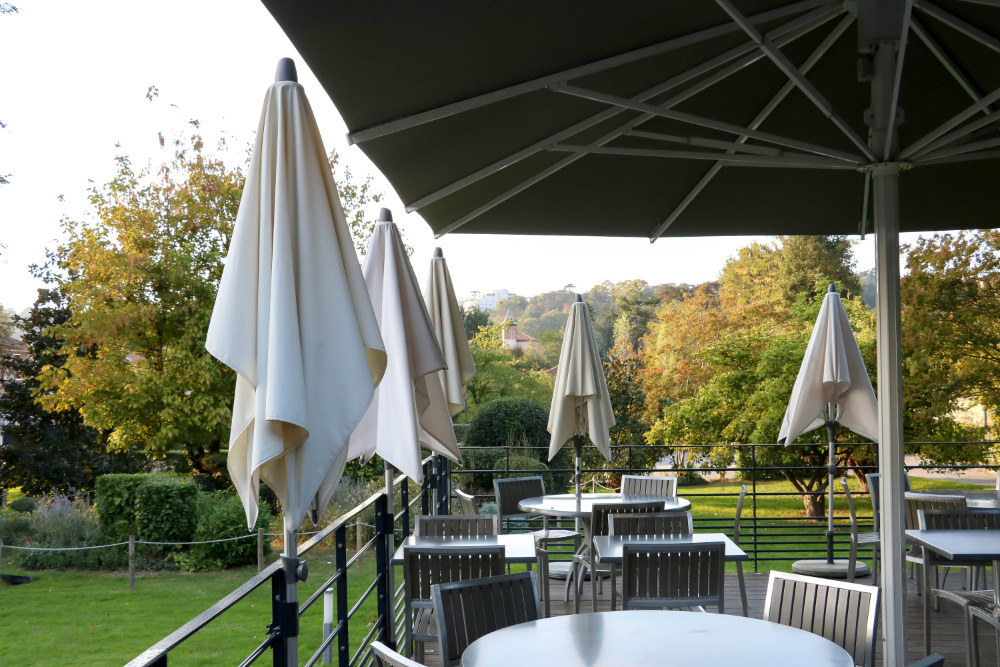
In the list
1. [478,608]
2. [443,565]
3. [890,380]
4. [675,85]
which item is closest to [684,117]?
[675,85]

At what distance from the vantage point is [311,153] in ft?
7.64

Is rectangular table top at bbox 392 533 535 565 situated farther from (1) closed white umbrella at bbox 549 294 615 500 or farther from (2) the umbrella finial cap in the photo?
(2) the umbrella finial cap

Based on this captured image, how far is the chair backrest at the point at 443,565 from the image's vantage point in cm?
370

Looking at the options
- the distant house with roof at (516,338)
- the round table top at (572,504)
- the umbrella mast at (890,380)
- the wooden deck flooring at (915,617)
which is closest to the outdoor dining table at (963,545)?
the wooden deck flooring at (915,617)

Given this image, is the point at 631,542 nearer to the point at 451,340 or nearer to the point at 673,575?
the point at 673,575

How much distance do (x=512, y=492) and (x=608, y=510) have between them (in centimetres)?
169

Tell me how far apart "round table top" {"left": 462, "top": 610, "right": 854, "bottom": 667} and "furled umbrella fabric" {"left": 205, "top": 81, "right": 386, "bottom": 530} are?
783mm

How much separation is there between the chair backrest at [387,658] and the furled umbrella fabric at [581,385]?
4.21 m

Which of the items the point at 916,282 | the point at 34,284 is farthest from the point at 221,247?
the point at 916,282

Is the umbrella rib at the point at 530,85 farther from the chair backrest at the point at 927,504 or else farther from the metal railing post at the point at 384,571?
the chair backrest at the point at 927,504

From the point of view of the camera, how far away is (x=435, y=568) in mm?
3814

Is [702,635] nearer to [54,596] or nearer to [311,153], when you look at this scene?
[311,153]

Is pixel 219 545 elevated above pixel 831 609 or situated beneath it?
situated beneath

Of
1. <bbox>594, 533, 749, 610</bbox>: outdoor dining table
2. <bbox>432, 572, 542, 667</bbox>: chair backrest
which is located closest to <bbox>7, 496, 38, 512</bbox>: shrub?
<bbox>594, 533, 749, 610</bbox>: outdoor dining table
